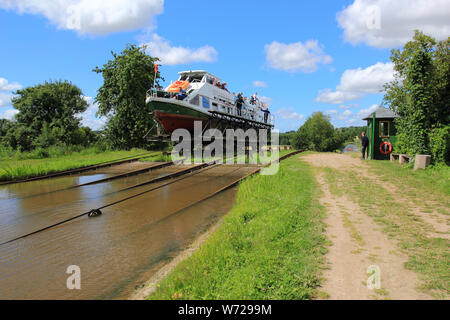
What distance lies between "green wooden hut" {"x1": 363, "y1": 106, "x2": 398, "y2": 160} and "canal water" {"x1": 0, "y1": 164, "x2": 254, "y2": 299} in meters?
12.9

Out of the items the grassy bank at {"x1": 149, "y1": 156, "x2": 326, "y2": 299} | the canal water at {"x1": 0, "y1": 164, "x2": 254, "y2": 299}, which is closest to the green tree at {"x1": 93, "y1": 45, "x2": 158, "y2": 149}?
the canal water at {"x1": 0, "y1": 164, "x2": 254, "y2": 299}

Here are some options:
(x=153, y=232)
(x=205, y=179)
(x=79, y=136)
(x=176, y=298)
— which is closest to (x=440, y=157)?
(x=205, y=179)

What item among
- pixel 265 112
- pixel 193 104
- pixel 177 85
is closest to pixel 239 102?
pixel 265 112

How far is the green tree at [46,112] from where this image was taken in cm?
3038

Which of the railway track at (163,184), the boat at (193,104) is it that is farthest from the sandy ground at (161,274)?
the boat at (193,104)

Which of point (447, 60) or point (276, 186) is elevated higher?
point (447, 60)

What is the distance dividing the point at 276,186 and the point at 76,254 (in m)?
6.27

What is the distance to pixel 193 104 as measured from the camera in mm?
20344

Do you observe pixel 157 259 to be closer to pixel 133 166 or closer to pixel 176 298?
pixel 176 298

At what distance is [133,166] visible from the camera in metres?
16.3

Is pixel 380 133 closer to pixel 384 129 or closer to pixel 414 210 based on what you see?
pixel 384 129

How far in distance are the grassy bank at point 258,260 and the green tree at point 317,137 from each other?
154 ft

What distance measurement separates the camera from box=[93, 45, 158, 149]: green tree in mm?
26156

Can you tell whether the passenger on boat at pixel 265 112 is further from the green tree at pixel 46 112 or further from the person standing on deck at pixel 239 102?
the green tree at pixel 46 112
